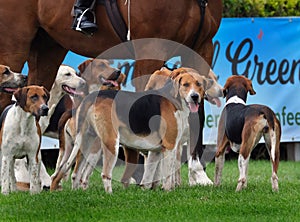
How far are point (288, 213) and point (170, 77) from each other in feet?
7.80

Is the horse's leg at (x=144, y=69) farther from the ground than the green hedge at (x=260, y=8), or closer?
closer

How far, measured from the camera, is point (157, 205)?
8.98 m

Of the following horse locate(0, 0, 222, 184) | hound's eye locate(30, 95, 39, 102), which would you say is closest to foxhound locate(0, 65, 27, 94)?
horse locate(0, 0, 222, 184)

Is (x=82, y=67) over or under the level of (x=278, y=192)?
over

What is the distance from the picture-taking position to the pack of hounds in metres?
10.0

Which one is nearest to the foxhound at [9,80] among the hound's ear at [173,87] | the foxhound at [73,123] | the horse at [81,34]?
the horse at [81,34]

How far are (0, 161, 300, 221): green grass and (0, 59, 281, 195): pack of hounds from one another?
28 centimetres

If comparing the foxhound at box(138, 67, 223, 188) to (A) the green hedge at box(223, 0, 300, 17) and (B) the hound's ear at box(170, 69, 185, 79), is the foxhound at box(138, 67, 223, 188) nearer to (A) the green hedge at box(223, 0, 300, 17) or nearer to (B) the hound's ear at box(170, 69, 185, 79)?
(B) the hound's ear at box(170, 69, 185, 79)

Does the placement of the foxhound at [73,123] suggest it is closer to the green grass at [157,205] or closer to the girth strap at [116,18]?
the green grass at [157,205]

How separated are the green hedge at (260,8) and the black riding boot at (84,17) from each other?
635cm

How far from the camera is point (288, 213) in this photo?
8547mm

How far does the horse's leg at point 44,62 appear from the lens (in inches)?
472

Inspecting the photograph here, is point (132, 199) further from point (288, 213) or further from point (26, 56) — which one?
point (26, 56)

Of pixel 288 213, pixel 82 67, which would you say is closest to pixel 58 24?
pixel 82 67
